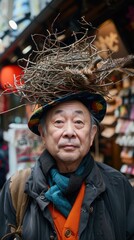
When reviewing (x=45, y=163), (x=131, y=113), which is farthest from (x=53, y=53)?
(x=131, y=113)

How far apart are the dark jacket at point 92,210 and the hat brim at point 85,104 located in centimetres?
29

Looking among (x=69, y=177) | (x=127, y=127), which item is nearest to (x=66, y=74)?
(x=69, y=177)

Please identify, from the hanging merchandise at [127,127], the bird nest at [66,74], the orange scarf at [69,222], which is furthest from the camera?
the hanging merchandise at [127,127]

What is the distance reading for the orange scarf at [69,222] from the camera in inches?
77.3

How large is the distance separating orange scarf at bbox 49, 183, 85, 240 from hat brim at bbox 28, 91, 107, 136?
22.8 inches

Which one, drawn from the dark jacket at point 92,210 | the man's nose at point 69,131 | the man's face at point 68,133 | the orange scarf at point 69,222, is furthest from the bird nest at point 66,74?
the orange scarf at point 69,222

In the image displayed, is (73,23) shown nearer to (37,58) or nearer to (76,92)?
(37,58)

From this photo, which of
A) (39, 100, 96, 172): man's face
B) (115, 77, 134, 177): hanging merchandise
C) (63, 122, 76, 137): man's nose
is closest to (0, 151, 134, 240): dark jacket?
(39, 100, 96, 172): man's face

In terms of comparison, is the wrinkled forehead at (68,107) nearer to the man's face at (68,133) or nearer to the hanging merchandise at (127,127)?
the man's face at (68,133)

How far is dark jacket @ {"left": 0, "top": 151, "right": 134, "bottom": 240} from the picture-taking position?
78.6 inches

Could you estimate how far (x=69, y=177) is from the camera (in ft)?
6.96

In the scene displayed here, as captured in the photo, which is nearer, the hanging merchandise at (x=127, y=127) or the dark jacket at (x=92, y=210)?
the dark jacket at (x=92, y=210)

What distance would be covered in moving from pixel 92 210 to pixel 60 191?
0.23 metres

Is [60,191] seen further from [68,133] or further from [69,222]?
[68,133]
